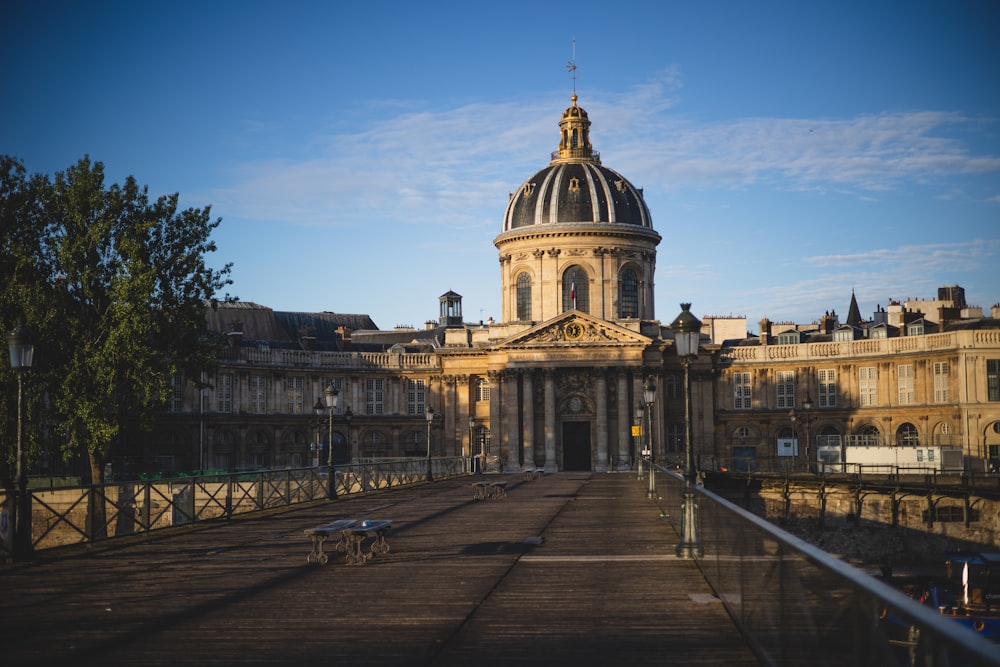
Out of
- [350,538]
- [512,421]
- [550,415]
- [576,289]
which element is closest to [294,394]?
[512,421]

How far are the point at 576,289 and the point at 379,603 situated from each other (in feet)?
261

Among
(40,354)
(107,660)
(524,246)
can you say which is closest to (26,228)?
(40,354)

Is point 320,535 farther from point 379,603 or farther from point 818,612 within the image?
point 818,612

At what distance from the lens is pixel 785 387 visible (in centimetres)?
9231

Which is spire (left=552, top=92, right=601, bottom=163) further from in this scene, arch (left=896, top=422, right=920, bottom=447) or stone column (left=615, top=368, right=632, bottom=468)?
arch (left=896, top=422, right=920, bottom=447)

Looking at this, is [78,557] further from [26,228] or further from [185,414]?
[185,414]

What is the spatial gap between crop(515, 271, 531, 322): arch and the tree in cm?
4553

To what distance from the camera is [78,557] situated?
2167cm

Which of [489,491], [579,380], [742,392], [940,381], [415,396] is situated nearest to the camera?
[489,491]

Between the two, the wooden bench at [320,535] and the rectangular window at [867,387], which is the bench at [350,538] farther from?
the rectangular window at [867,387]

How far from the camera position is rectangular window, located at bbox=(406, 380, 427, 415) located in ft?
317

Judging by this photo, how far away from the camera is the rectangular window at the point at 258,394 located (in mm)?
88812

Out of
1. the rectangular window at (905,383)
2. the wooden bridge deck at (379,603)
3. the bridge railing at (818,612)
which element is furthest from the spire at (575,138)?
the bridge railing at (818,612)

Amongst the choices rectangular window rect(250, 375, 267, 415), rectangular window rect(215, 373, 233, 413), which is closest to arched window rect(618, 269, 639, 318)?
rectangular window rect(250, 375, 267, 415)
